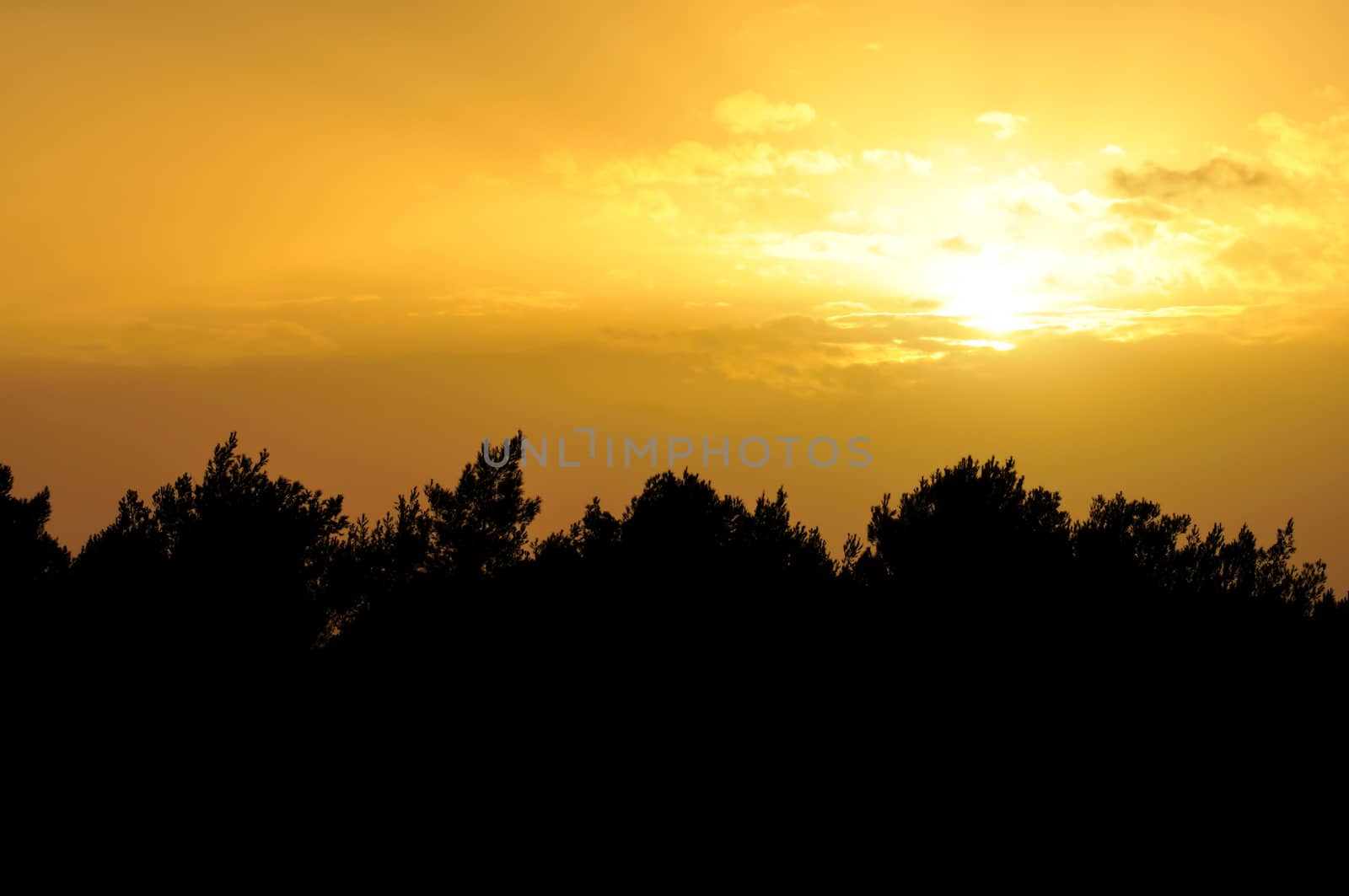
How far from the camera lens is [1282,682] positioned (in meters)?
38.2

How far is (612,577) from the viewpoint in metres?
52.9

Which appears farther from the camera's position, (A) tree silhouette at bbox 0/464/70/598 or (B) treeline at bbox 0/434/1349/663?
(A) tree silhouette at bbox 0/464/70/598

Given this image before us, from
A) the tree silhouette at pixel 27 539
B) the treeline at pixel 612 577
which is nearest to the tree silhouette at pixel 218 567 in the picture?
the treeline at pixel 612 577

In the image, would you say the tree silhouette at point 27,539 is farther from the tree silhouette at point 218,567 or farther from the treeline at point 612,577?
the tree silhouette at point 218,567

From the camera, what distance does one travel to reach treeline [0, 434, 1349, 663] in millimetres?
42688

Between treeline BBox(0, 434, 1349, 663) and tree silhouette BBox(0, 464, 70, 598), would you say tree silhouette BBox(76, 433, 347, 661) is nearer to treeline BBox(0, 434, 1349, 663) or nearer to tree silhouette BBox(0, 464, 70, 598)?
treeline BBox(0, 434, 1349, 663)

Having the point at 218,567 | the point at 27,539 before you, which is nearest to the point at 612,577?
the point at 218,567

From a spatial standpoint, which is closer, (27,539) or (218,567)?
(218,567)

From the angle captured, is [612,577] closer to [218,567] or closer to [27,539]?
[218,567]

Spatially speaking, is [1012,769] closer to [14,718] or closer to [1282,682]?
[1282,682]

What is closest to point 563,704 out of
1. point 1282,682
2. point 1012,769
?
point 1012,769

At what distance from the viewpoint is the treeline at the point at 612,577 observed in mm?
42688

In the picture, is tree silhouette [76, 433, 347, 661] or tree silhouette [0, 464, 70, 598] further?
tree silhouette [0, 464, 70, 598]

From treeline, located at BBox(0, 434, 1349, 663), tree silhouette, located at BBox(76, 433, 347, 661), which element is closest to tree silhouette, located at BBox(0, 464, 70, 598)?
treeline, located at BBox(0, 434, 1349, 663)
